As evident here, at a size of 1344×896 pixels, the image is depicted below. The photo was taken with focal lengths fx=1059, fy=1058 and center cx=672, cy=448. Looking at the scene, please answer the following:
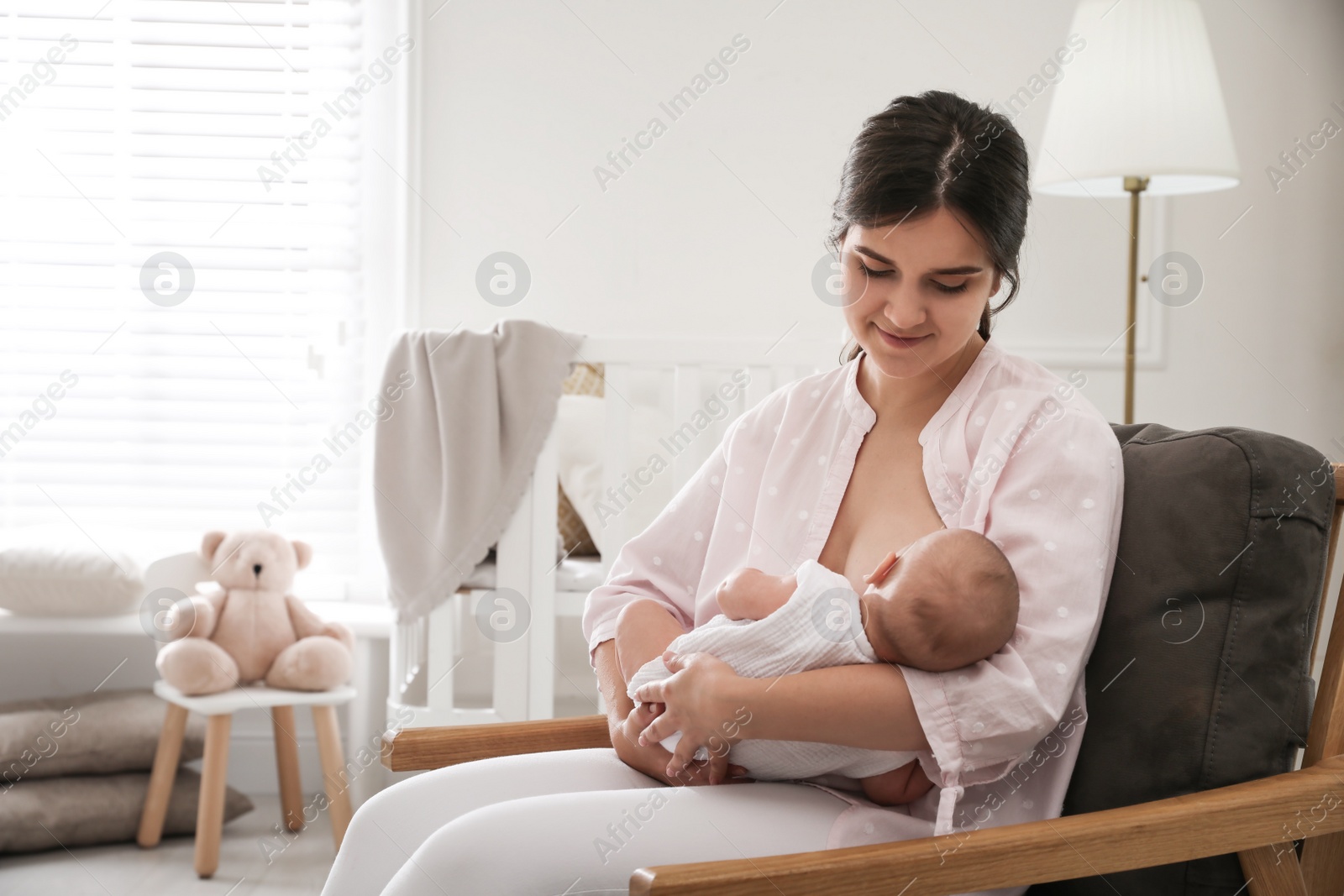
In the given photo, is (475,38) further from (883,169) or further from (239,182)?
(883,169)

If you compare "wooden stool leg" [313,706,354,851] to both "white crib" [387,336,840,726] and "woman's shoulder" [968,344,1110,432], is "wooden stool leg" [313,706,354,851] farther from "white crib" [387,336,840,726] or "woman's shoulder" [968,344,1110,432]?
"woman's shoulder" [968,344,1110,432]

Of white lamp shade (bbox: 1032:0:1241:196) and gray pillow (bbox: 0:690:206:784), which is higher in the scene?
white lamp shade (bbox: 1032:0:1241:196)

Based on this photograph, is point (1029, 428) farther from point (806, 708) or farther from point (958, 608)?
point (806, 708)

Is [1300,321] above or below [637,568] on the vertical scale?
above

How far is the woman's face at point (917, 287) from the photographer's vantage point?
3.27 ft

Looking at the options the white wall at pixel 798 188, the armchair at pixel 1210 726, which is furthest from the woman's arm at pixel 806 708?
the white wall at pixel 798 188

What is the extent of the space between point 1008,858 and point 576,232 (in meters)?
2.02

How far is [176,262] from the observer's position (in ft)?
8.48

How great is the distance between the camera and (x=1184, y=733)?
3.01ft

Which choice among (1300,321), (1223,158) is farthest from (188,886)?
(1300,321)

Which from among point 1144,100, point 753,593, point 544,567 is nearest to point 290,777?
point 544,567

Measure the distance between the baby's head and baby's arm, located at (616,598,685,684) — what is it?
0.87ft

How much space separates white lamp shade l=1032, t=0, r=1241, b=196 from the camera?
6.52ft

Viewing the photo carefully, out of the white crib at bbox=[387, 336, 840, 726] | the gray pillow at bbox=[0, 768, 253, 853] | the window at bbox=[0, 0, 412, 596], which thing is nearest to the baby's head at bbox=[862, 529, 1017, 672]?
the white crib at bbox=[387, 336, 840, 726]
